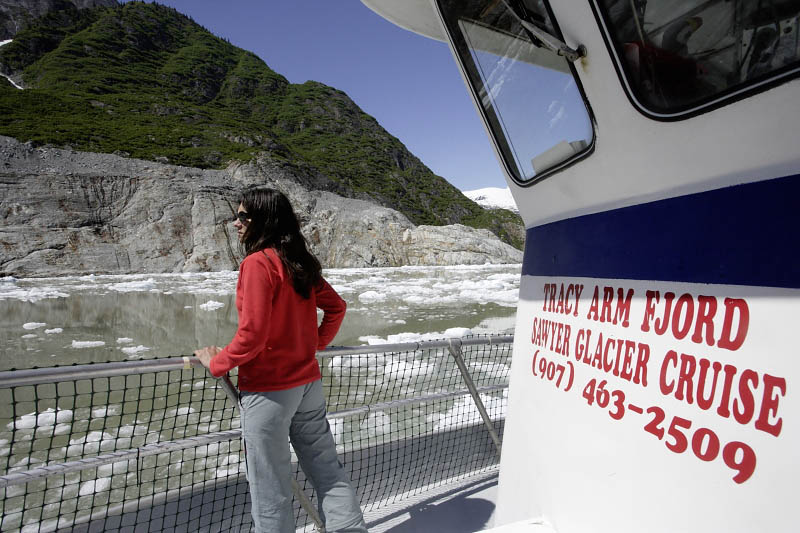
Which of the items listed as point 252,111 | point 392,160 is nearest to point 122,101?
point 252,111

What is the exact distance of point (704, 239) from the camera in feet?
3.25

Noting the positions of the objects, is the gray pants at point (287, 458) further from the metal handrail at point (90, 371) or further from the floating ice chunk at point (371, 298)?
the floating ice chunk at point (371, 298)

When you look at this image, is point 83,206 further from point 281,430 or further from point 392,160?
point 392,160

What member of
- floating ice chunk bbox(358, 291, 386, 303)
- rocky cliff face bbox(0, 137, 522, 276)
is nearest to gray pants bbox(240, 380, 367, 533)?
floating ice chunk bbox(358, 291, 386, 303)

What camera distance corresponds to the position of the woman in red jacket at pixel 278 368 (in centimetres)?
146

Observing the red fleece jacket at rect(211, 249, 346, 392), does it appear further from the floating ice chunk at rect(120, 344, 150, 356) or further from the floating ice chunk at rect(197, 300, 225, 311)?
the floating ice chunk at rect(197, 300, 225, 311)

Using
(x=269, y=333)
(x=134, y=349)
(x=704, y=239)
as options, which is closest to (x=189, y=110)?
(x=134, y=349)

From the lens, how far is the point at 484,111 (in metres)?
1.88

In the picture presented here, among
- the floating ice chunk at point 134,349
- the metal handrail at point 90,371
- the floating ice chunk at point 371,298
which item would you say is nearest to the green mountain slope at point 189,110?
the floating ice chunk at point 371,298

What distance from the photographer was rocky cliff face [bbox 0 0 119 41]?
225 ft

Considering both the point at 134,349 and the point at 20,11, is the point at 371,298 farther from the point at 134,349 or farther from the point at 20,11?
the point at 20,11

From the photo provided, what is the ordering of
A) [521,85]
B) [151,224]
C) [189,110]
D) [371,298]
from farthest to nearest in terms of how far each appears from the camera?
[189,110], [151,224], [371,298], [521,85]

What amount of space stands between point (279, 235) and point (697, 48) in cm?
140

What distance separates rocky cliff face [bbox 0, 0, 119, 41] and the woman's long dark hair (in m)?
96.0
